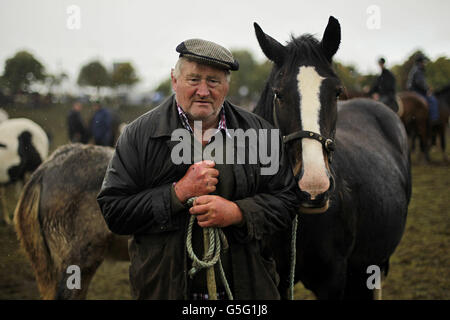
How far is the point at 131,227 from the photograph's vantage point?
1553 millimetres

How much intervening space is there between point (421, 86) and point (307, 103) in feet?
27.7

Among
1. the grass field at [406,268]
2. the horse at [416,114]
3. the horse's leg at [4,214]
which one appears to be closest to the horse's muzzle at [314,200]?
the grass field at [406,268]

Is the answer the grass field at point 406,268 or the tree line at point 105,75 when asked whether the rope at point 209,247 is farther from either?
the grass field at point 406,268

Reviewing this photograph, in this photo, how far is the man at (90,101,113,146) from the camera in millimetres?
8438

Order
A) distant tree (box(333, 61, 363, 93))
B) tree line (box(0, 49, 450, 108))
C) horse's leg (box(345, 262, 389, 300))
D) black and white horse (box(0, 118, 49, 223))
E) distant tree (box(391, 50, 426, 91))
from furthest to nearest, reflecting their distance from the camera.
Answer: distant tree (box(391, 50, 426, 91)), black and white horse (box(0, 118, 49, 223)), tree line (box(0, 49, 450, 108)), horse's leg (box(345, 262, 389, 300)), distant tree (box(333, 61, 363, 93))

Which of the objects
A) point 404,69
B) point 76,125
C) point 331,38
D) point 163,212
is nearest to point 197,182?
point 163,212

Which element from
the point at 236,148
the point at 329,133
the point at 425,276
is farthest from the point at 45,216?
the point at 425,276

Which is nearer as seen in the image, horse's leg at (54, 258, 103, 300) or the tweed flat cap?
the tweed flat cap

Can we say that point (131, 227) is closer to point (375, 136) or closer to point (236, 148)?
point (236, 148)

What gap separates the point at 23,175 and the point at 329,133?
21.5ft

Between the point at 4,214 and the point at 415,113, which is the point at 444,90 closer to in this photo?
the point at 415,113

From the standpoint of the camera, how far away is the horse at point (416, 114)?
984 cm

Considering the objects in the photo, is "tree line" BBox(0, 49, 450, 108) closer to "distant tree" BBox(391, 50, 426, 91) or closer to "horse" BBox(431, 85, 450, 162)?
"distant tree" BBox(391, 50, 426, 91)

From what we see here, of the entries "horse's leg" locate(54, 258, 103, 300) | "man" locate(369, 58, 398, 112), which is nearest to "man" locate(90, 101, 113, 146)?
"man" locate(369, 58, 398, 112)
